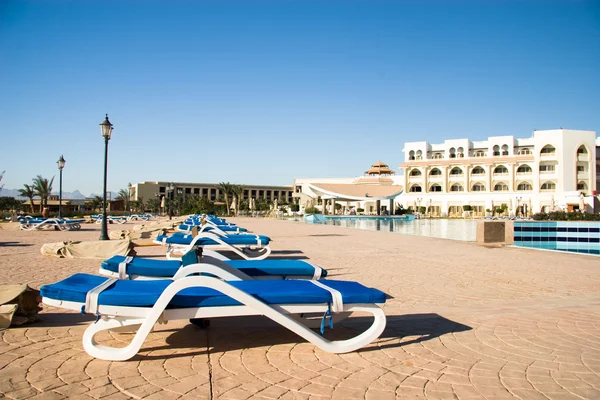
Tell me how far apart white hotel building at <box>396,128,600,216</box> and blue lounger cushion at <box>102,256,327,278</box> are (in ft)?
186

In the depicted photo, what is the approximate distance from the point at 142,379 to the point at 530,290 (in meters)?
5.41

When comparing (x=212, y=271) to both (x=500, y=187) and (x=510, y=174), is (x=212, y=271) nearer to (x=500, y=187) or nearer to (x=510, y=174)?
(x=510, y=174)

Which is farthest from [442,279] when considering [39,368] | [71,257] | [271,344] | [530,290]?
[71,257]

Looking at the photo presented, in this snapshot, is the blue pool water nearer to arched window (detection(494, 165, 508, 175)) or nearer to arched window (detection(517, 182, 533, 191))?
arched window (detection(517, 182, 533, 191))

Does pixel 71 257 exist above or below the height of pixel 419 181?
below

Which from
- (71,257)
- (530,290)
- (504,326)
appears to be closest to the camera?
(504,326)

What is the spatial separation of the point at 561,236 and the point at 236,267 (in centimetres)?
2012

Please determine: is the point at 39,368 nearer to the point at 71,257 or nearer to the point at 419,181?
the point at 71,257

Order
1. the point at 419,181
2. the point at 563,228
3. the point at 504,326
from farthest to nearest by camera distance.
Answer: the point at 419,181 → the point at 563,228 → the point at 504,326

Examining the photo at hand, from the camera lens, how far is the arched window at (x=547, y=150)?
60741mm

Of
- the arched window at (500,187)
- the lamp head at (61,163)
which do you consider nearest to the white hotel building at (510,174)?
the arched window at (500,187)

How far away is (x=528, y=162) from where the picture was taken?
61625mm

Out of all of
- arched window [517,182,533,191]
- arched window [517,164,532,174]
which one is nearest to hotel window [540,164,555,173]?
arched window [517,164,532,174]

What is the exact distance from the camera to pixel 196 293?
3514mm
